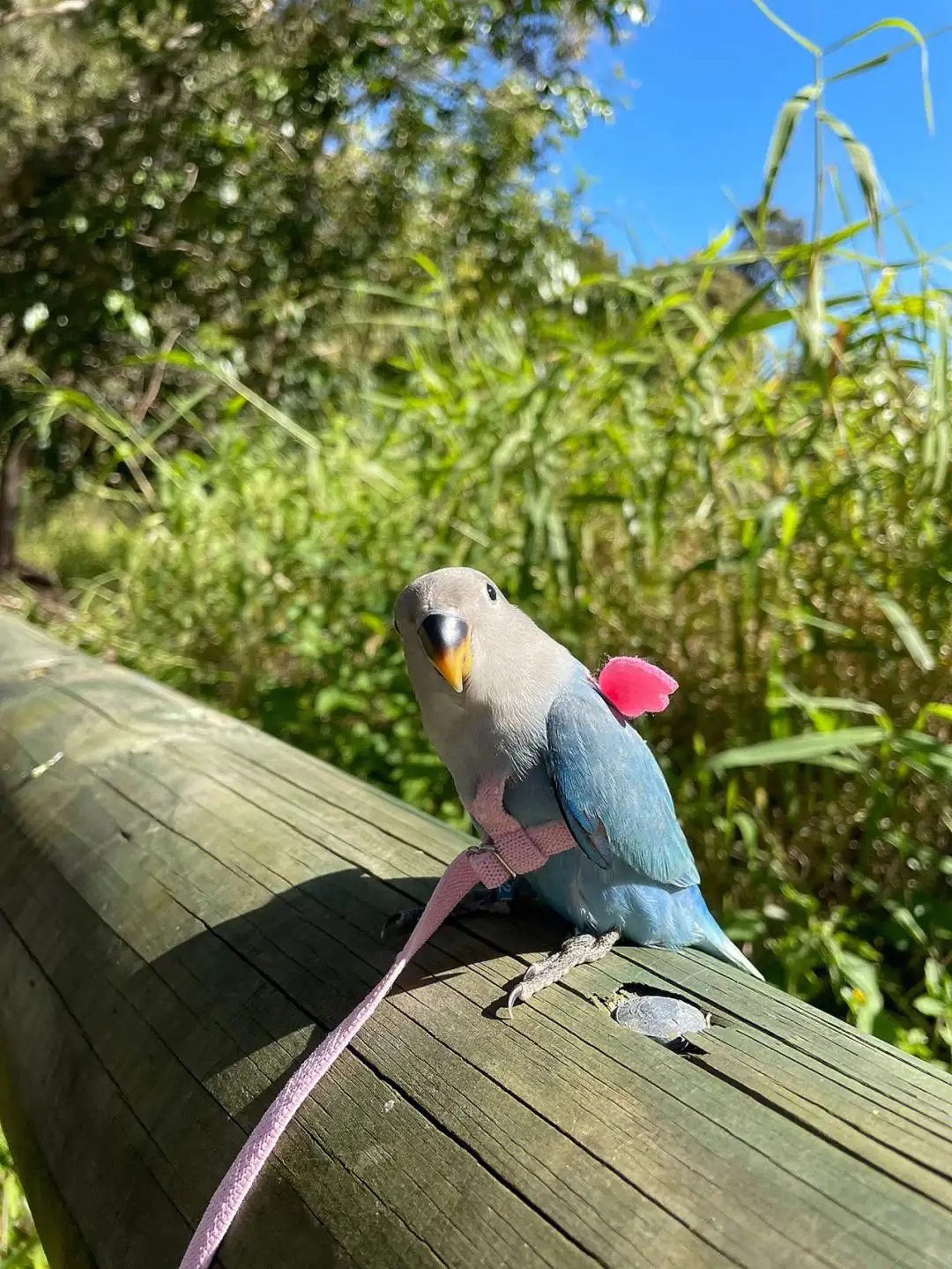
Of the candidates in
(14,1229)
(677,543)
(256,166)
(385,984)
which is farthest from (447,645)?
(256,166)

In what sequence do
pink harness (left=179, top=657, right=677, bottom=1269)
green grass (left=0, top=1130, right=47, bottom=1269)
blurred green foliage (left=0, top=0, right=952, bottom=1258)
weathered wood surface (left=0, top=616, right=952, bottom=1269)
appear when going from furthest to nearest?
blurred green foliage (left=0, top=0, right=952, bottom=1258)
green grass (left=0, top=1130, right=47, bottom=1269)
pink harness (left=179, top=657, right=677, bottom=1269)
weathered wood surface (left=0, top=616, right=952, bottom=1269)

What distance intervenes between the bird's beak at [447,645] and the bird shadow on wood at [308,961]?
10.9 inches

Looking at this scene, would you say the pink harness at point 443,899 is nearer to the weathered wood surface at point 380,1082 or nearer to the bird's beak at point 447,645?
the weathered wood surface at point 380,1082

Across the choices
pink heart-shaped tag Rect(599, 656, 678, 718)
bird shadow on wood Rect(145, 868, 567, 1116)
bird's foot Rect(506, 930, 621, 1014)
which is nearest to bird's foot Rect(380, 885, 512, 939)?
bird shadow on wood Rect(145, 868, 567, 1116)

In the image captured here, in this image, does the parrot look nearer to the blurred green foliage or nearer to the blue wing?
the blue wing

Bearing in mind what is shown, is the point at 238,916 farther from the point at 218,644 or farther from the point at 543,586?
the point at 218,644

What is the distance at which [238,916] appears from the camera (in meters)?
0.94

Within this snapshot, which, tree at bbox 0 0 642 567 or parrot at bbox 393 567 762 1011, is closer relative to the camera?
parrot at bbox 393 567 762 1011

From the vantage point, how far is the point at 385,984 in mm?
764

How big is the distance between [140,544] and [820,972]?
8.17 ft

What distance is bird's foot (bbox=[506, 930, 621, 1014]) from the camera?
2.52ft

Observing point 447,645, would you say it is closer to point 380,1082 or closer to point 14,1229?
point 380,1082

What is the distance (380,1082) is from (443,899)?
0.17m

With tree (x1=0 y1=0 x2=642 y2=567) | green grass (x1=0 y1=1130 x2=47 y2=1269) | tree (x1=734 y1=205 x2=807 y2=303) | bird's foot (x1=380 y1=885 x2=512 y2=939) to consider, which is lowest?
green grass (x1=0 y1=1130 x2=47 y2=1269)
